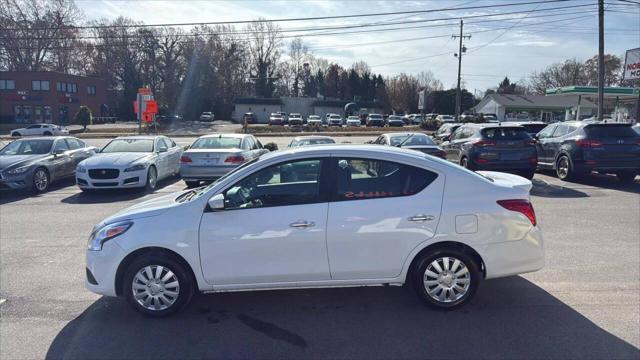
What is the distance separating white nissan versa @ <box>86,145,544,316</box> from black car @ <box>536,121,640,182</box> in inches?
363

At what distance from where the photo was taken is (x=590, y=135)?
12.0 metres

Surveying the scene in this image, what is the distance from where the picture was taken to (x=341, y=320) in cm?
417

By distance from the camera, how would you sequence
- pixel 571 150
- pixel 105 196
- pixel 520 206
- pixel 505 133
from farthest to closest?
pixel 571 150, pixel 505 133, pixel 105 196, pixel 520 206

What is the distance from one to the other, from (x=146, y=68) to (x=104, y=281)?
90.3 m

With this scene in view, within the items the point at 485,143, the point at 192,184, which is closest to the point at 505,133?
the point at 485,143

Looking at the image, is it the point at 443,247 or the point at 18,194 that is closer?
the point at 443,247

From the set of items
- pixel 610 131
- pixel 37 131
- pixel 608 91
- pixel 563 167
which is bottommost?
pixel 563 167

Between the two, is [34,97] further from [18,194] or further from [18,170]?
[18,170]

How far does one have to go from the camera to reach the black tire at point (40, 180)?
458 inches

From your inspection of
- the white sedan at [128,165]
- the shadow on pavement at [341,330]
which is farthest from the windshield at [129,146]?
the shadow on pavement at [341,330]

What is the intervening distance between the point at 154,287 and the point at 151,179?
840 cm

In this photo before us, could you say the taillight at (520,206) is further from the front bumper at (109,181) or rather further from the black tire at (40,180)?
the black tire at (40,180)

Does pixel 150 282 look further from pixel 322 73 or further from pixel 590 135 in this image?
pixel 322 73

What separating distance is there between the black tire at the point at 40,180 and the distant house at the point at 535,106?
6873cm
